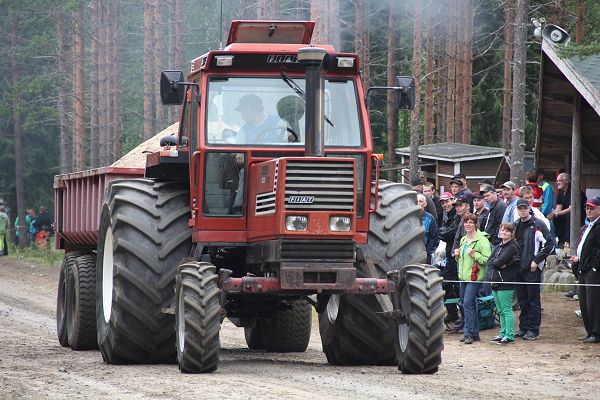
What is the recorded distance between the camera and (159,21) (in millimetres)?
40906

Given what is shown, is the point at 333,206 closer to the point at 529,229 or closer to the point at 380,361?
the point at 380,361

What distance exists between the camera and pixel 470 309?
15977mm

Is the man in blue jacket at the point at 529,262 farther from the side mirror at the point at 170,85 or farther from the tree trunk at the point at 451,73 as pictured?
the tree trunk at the point at 451,73

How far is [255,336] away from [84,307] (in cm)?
213

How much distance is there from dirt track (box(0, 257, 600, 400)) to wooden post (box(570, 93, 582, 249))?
2.33 metres

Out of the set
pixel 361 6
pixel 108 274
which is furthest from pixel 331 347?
pixel 361 6

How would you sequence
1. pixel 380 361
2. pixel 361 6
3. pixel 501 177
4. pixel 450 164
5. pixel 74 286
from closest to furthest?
1. pixel 380 361
2. pixel 74 286
3. pixel 501 177
4. pixel 450 164
5. pixel 361 6

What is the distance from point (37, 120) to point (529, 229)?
1747 inches

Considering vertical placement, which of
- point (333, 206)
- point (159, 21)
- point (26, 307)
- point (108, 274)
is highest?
point (159, 21)

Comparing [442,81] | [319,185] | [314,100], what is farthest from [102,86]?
[319,185]

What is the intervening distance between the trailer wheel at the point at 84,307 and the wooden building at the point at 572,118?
286 inches

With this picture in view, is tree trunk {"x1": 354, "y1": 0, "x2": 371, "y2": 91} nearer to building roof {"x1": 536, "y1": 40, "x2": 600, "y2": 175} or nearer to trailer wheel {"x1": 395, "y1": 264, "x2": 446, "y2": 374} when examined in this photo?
building roof {"x1": 536, "y1": 40, "x2": 600, "y2": 175}

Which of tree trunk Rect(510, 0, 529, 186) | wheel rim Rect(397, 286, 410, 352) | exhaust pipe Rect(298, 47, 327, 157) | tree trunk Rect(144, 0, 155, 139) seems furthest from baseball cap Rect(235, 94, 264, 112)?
tree trunk Rect(144, 0, 155, 139)

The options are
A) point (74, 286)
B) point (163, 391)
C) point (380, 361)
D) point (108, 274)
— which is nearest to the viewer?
point (163, 391)
